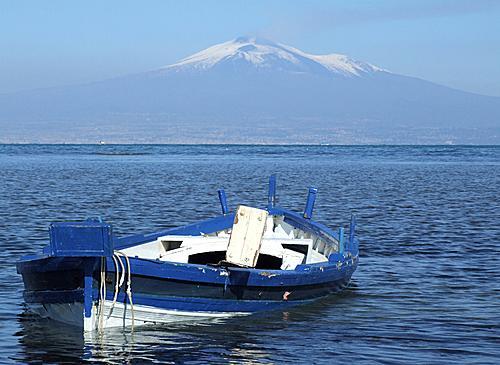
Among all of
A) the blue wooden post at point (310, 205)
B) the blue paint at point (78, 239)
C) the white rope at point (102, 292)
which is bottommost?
the white rope at point (102, 292)

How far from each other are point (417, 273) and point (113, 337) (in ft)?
28.3

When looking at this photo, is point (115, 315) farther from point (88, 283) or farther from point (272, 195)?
point (272, 195)

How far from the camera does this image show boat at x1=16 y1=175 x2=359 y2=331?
14.7 metres

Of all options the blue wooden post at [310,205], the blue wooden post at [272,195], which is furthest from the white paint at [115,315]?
the blue wooden post at [272,195]

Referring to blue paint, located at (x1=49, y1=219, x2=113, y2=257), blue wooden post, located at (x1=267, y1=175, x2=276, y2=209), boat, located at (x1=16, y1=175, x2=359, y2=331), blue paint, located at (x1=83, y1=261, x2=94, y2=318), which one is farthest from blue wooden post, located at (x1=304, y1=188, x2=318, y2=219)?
blue paint, located at (x1=49, y1=219, x2=113, y2=257)

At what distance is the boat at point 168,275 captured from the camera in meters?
14.7

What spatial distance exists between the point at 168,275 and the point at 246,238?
91.3 inches

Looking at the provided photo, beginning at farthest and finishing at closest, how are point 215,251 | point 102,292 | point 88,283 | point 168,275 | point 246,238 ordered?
point 215,251 → point 246,238 → point 168,275 → point 102,292 → point 88,283

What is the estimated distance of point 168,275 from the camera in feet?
49.8

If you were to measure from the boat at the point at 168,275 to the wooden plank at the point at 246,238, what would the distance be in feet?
0.05

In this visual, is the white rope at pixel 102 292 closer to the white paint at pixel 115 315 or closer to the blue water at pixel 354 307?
the white paint at pixel 115 315

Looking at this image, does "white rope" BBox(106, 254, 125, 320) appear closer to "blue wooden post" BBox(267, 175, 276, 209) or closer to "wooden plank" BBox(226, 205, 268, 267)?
"wooden plank" BBox(226, 205, 268, 267)

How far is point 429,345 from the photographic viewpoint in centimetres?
1555

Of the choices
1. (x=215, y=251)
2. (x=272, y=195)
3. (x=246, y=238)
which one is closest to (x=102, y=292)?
(x=246, y=238)
